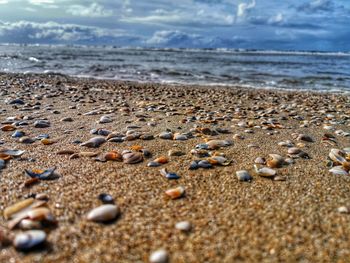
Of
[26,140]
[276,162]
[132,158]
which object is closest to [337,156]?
[276,162]

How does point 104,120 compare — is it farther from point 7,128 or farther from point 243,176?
point 243,176

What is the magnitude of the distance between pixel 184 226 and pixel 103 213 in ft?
1.62

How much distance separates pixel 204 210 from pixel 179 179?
591 millimetres

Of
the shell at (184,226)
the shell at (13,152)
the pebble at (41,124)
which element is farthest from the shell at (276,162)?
the pebble at (41,124)

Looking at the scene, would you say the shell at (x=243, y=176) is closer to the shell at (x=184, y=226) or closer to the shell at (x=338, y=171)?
the shell at (x=338, y=171)

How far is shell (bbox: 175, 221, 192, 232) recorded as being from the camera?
191 centimetres

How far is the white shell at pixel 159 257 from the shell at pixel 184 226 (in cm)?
24

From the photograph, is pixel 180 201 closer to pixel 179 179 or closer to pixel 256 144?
pixel 179 179

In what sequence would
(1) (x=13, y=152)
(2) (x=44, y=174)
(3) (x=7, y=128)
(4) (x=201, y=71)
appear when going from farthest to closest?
(4) (x=201, y=71)
(3) (x=7, y=128)
(1) (x=13, y=152)
(2) (x=44, y=174)

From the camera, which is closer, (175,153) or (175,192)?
(175,192)

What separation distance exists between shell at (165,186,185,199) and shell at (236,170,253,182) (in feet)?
1.91

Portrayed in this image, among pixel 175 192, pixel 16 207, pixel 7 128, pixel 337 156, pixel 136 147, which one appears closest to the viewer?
pixel 16 207

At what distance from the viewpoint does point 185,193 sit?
2432mm

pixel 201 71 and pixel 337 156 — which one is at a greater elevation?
pixel 201 71
